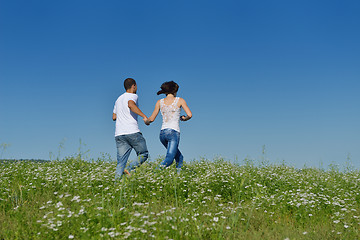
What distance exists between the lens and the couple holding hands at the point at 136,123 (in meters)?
8.99

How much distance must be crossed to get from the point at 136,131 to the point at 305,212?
4639mm

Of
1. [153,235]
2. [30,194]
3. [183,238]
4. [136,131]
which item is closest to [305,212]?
[183,238]

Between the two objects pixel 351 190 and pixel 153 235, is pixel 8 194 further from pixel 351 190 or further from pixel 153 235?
pixel 351 190

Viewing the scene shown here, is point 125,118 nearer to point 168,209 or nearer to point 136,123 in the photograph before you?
point 136,123

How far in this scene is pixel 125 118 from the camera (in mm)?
9086

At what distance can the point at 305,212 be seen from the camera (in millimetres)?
6980

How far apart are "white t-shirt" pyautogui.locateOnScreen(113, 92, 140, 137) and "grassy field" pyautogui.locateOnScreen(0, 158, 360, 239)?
132cm

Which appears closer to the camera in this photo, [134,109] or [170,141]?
[134,109]

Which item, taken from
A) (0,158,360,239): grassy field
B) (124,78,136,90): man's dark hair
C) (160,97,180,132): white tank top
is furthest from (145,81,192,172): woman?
(124,78,136,90): man's dark hair

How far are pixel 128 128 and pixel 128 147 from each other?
0.57m

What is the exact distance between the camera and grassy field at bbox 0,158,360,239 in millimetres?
5203

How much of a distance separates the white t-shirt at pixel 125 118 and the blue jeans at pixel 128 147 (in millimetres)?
142

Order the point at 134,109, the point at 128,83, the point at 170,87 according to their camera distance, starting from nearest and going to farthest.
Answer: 1. the point at 134,109
2. the point at 128,83
3. the point at 170,87

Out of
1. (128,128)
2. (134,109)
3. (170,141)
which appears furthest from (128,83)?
(170,141)
